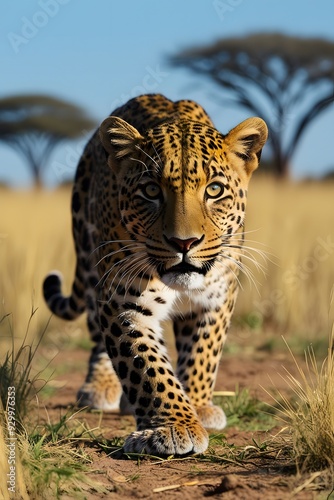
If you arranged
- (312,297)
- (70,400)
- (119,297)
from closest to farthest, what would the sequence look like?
(119,297)
(70,400)
(312,297)

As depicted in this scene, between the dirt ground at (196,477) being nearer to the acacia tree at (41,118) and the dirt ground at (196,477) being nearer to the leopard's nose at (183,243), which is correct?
the leopard's nose at (183,243)

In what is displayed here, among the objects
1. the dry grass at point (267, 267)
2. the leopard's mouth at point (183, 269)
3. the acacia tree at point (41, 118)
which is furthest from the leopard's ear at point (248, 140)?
the acacia tree at point (41, 118)

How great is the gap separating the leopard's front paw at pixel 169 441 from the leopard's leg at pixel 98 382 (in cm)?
159

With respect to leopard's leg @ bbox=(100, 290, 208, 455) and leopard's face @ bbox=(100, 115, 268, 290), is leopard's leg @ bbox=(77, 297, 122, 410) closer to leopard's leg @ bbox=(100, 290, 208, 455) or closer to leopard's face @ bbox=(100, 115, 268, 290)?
leopard's leg @ bbox=(100, 290, 208, 455)

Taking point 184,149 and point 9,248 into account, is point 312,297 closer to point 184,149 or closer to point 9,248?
point 9,248

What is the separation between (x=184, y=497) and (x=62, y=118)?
3155 centimetres

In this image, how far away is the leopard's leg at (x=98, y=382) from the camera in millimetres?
5949

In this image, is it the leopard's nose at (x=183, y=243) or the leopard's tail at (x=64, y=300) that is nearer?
the leopard's nose at (x=183, y=243)

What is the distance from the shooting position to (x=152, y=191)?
447 cm

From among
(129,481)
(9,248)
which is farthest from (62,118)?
(129,481)

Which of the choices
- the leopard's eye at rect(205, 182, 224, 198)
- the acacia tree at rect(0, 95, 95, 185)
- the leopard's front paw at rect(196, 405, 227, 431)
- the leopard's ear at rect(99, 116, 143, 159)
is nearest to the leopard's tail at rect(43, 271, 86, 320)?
the leopard's front paw at rect(196, 405, 227, 431)

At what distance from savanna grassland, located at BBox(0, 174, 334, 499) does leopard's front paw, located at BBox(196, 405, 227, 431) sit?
0.09 meters

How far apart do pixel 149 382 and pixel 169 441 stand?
1.12 ft

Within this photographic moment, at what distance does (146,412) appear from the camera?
176 inches
